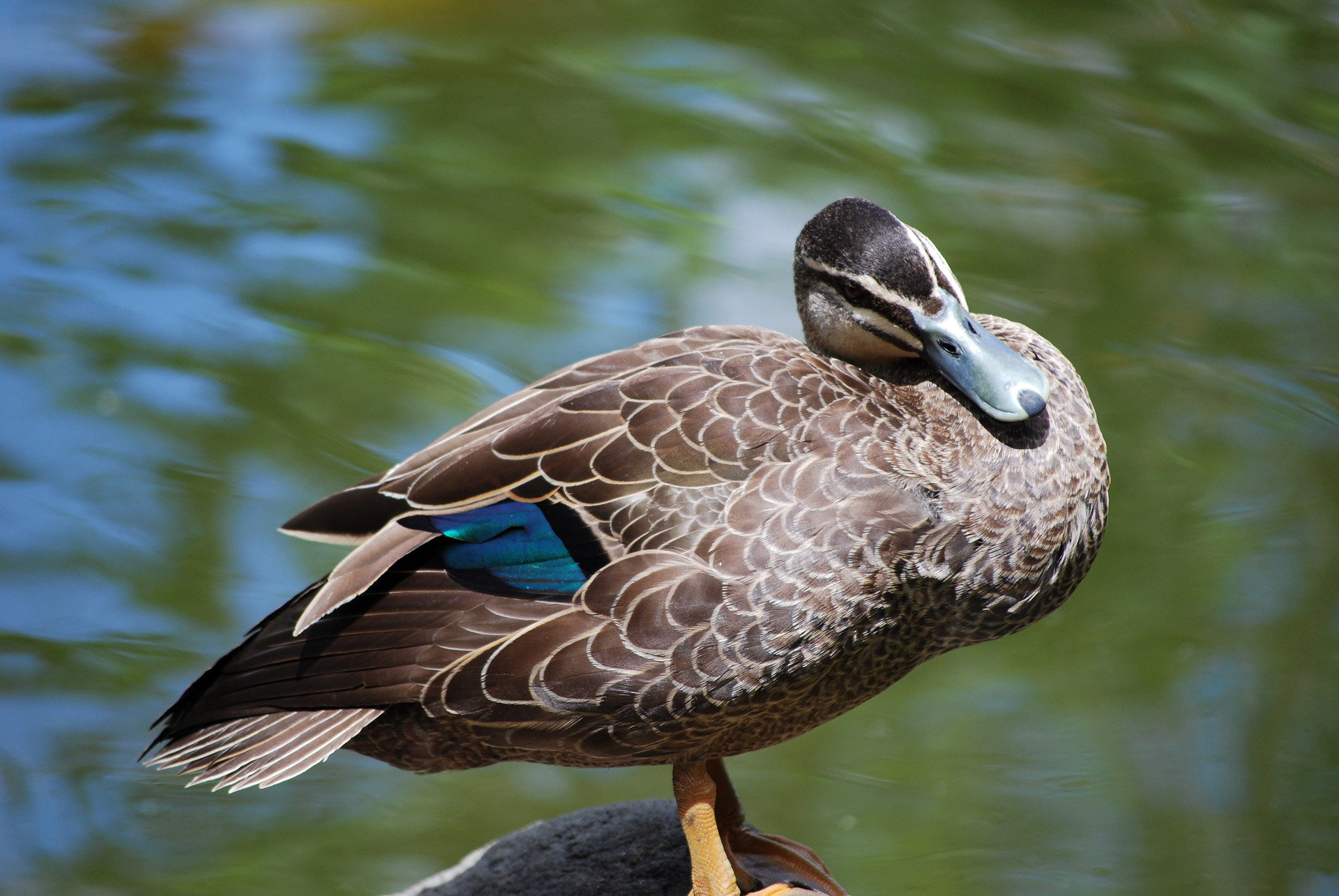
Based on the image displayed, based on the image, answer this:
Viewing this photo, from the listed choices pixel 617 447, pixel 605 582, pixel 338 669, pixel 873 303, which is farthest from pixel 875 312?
pixel 338 669

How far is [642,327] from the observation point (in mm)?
7652

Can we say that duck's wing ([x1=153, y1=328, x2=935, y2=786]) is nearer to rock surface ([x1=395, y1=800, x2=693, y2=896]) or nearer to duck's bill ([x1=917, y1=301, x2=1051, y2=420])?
duck's bill ([x1=917, y1=301, x2=1051, y2=420])

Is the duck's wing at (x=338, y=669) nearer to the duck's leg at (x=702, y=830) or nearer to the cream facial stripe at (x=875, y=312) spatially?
the duck's leg at (x=702, y=830)

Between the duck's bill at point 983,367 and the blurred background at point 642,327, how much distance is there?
8.54 ft

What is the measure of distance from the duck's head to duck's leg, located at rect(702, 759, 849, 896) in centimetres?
140

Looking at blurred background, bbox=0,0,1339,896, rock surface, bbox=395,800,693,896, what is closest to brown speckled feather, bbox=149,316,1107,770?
rock surface, bbox=395,800,693,896

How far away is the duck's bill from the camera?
3479 millimetres

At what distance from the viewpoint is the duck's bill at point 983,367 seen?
11.4ft

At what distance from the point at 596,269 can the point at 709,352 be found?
4385 millimetres

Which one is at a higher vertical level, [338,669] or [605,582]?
[605,582]

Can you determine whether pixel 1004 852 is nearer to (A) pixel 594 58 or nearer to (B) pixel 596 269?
(B) pixel 596 269

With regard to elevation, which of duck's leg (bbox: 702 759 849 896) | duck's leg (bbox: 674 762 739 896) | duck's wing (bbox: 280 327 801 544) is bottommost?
duck's leg (bbox: 702 759 849 896)

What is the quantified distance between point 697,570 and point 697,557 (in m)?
0.04

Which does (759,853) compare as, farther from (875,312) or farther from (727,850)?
(875,312)
